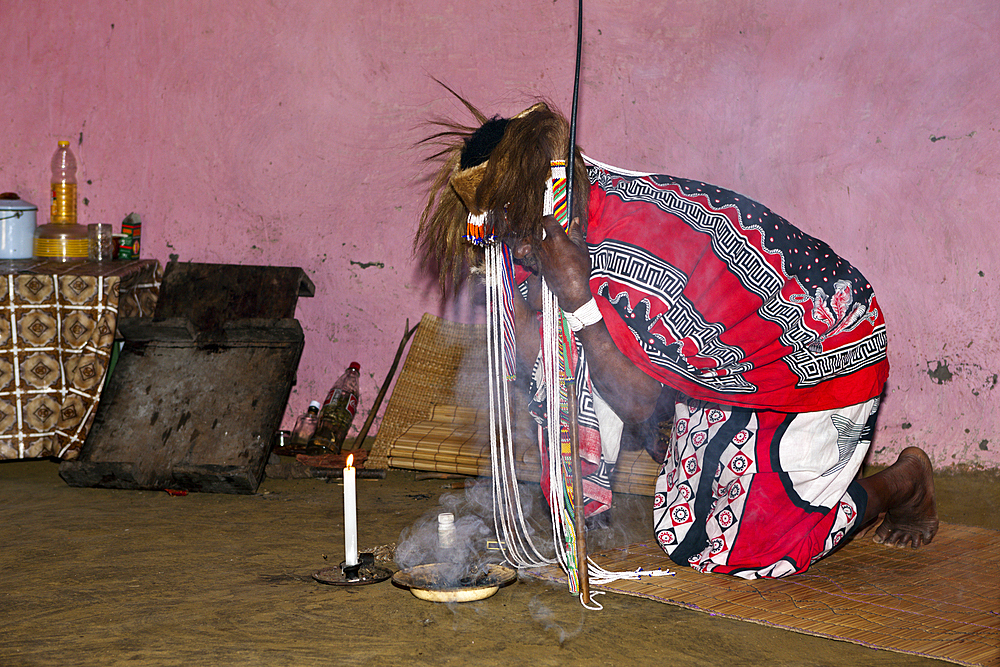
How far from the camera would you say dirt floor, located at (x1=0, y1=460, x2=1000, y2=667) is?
1.67 m

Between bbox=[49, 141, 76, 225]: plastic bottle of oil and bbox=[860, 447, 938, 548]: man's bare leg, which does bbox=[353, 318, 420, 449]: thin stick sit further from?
bbox=[860, 447, 938, 548]: man's bare leg

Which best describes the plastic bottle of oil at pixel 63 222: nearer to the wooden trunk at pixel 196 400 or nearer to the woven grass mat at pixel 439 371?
the wooden trunk at pixel 196 400

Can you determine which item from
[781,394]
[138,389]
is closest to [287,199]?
[138,389]

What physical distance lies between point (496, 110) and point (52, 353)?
77.0 inches

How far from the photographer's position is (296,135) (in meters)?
3.78

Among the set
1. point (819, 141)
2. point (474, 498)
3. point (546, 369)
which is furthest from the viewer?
point (819, 141)

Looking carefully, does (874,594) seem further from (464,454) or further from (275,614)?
(464,454)

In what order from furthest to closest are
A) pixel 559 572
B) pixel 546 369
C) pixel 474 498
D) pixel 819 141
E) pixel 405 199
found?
1. pixel 405 199
2. pixel 819 141
3. pixel 474 498
4. pixel 559 572
5. pixel 546 369

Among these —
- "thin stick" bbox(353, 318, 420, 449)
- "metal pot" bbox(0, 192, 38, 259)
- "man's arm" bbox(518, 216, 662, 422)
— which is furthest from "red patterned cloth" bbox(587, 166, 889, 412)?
"metal pot" bbox(0, 192, 38, 259)

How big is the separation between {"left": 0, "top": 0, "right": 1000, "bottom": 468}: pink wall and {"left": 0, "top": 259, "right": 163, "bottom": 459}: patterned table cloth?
0.65 m

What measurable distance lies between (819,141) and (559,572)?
2044mm

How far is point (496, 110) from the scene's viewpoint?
11.9 feet

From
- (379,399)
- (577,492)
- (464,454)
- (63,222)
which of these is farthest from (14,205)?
(577,492)

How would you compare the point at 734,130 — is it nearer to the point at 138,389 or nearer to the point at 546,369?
the point at 546,369
